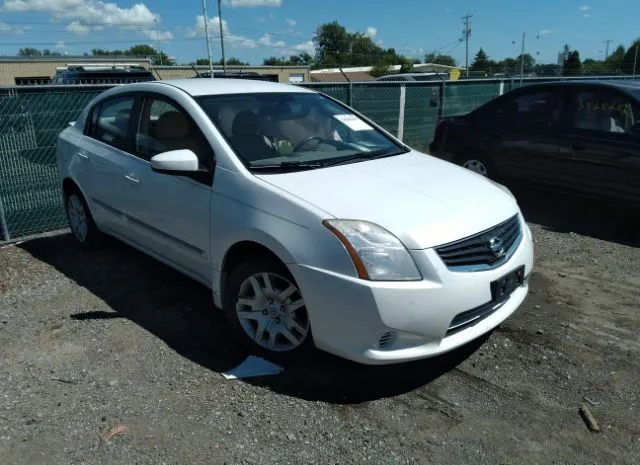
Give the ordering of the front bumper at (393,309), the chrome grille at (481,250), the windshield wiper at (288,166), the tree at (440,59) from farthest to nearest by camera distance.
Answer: the tree at (440,59)
the windshield wiper at (288,166)
the chrome grille at (481,250)
the front bumper at (393,309)

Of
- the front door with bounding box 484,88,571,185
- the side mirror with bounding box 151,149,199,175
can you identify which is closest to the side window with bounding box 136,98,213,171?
the side mirror with bounding box 151,149,199,175

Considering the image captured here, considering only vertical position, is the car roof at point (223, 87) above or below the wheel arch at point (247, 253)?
above

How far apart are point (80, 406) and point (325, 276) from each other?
1.54 m

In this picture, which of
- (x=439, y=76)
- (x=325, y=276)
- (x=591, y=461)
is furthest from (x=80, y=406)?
(x=439, y=76)

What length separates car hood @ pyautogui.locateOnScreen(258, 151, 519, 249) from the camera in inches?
117

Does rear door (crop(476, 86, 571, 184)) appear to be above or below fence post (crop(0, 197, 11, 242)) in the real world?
above

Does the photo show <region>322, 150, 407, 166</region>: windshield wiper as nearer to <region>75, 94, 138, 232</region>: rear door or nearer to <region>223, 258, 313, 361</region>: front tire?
<region>223, 258, 313, 361</region>: front tire

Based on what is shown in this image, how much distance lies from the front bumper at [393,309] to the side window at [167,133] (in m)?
1.23

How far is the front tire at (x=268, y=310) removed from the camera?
318 centimetres

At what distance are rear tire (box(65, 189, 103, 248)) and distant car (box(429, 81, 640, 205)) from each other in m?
4.83


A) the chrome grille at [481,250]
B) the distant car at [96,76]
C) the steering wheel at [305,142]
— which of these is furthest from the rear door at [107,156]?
the distant car at [96,76]

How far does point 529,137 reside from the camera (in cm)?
680

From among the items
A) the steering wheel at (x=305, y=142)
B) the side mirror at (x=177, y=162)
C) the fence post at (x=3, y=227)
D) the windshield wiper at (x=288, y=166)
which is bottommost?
the fence post at (x=3, y=227)

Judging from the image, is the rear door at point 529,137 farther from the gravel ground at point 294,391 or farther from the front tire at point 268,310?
the front tire at point 268,310
